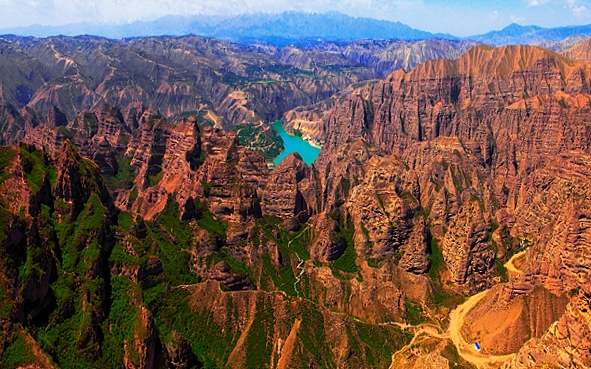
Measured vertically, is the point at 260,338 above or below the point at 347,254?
below

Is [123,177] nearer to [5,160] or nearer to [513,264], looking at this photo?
[5,160]

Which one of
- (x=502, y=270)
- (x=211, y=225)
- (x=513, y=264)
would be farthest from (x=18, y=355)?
(x=513, y=264)

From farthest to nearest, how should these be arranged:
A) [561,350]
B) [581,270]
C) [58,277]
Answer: [581,270]
[58,277]
[561,350]

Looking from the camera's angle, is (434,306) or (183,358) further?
(434,306)

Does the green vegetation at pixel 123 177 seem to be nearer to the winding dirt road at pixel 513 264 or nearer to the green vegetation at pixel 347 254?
the green vegetation at pixel 347 254

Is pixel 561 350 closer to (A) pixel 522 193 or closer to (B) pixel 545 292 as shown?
(B) pixel 545 292

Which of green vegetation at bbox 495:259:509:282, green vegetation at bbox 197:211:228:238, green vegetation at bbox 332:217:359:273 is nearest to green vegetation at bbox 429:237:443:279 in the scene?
green vegetation at bbox 495:259:509:282

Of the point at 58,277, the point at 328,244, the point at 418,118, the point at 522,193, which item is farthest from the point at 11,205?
the point at 418,118

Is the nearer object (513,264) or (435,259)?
(435,259)

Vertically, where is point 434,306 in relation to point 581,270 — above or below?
below

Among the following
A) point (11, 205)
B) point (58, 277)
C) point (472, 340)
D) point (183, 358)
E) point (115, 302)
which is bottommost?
point (472, 340)

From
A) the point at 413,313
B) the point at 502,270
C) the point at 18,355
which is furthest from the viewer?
the point at 502,270
